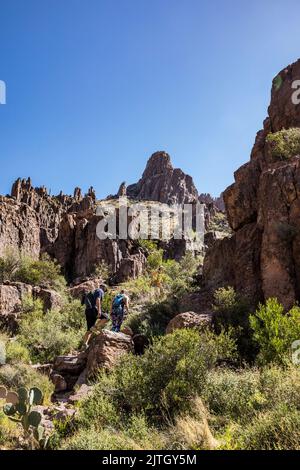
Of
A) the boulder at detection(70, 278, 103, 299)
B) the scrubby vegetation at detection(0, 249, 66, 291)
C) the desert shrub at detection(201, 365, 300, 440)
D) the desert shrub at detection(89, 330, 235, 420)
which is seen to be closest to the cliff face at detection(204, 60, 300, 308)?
the desert shrub at detection(89, 330, 235, 420)

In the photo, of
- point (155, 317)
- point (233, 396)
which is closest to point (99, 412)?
point (233, 396)

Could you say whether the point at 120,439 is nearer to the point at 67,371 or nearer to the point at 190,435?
the point at 190,435

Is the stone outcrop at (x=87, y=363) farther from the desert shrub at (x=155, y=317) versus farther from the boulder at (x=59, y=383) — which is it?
the desert shrub at (x=155, y=317)

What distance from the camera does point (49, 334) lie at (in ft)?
41.6

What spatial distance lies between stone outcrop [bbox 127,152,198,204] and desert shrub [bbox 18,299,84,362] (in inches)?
2962

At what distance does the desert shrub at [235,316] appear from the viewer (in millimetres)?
9305

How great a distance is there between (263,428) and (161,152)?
106 m

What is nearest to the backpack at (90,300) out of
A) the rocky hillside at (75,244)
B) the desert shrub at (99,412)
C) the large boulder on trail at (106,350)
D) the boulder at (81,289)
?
the large boulder on trail at (106,350)

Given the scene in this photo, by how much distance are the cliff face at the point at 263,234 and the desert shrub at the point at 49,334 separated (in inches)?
241

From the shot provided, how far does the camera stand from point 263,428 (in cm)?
467

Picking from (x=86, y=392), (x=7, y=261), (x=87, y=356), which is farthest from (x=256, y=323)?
(x=7, y=261)

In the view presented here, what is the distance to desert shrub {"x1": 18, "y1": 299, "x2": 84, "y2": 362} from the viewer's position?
1214 centimetres

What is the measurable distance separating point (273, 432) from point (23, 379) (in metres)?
6.49

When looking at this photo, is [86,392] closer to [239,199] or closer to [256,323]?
[256,323]
